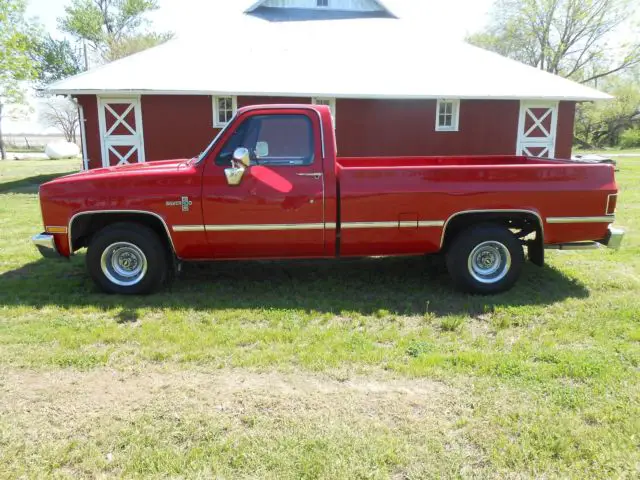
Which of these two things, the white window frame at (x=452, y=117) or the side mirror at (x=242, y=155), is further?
the white window frame at (x=452, y=117)

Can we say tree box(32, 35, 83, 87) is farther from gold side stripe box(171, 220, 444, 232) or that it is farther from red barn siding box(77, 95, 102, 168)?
gold side stripe box(171, 220, 444, 232)

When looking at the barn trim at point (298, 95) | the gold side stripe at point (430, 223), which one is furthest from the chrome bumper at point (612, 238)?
the barn trim at point (298, 95)

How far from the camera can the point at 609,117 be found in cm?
4891

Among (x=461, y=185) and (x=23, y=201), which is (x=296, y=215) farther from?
(x=23, y=201)

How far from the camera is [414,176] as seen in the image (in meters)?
5.26

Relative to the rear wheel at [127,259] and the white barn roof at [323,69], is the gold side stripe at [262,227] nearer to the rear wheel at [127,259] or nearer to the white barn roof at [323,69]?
the rear wheel at [127,259]

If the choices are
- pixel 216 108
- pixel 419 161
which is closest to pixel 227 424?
pixel 419 161

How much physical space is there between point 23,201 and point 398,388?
13.1 metres

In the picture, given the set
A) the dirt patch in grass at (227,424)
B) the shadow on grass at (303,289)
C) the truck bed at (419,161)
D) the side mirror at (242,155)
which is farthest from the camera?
the truck bed at (419,161)

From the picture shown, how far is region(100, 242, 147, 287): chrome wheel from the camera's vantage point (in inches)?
215

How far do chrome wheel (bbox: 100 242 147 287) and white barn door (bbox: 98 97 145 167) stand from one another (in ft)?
32.5

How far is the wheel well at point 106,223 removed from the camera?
541cm

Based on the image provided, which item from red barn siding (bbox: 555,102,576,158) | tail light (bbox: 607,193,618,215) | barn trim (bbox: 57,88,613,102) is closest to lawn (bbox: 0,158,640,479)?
tail light (bbox: 607,193,618,215)

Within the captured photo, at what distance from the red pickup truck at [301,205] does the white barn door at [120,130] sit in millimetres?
9863
